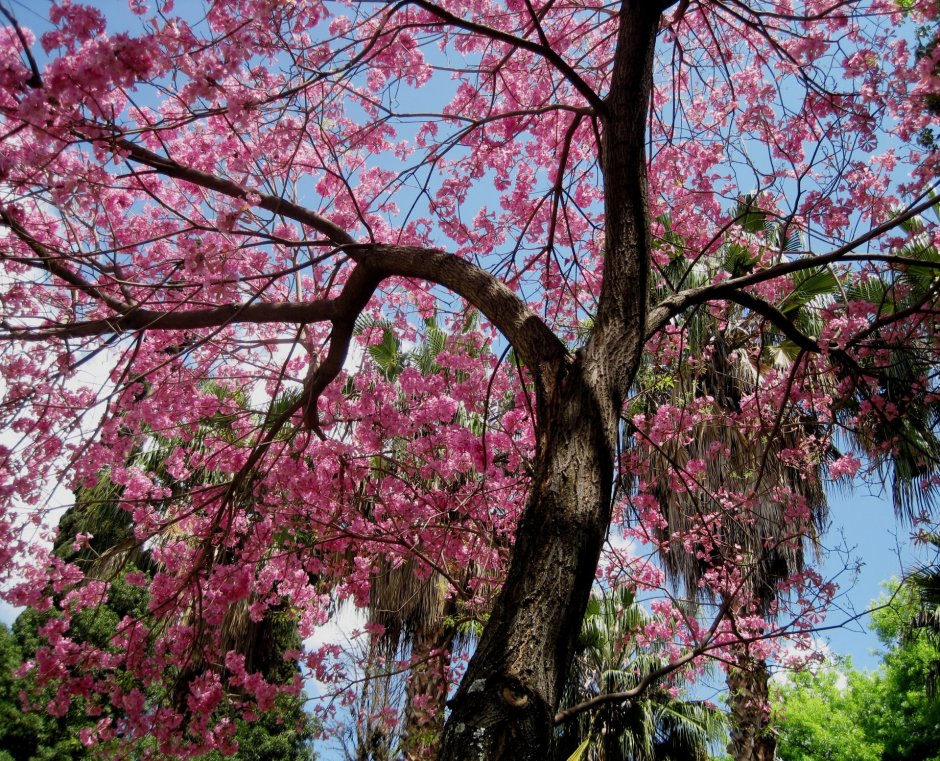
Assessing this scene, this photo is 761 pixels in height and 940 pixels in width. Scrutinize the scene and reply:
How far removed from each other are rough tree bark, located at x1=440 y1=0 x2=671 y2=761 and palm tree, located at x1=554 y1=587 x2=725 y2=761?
22.0 ft

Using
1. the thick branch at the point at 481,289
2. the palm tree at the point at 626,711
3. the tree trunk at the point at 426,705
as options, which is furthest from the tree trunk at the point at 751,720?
the thick branch at the point at 481,289

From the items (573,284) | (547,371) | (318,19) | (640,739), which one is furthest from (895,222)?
(640,739)

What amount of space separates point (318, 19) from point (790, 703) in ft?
67.5

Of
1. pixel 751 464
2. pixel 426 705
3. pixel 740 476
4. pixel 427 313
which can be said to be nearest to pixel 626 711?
Answer: pixel 426 705

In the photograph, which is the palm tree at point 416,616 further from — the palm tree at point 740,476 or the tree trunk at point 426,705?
the palm tree at point 740,476

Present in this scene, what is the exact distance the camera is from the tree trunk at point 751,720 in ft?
25.3

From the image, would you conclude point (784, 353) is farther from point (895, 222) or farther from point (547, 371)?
point (547, 371)

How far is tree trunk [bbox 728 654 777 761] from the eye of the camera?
7.73 meters

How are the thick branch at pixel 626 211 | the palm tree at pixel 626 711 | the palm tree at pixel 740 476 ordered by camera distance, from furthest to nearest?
the palm tree at pixel 626 711 → the palm tree at pixel 740 476 → the thick branch at pixel 626 211

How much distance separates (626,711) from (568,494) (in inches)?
325

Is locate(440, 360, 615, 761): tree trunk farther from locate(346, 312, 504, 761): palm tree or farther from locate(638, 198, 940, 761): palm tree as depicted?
locate(638, 198, 940, 761): palm tree

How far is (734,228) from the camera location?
684cm

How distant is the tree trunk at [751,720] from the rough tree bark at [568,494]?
594 centimetres

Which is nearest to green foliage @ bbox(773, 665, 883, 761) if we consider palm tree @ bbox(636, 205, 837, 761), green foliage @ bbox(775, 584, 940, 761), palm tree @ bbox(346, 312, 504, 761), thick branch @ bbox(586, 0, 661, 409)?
green foliage @ bbox(775, 584, 940, 761)
